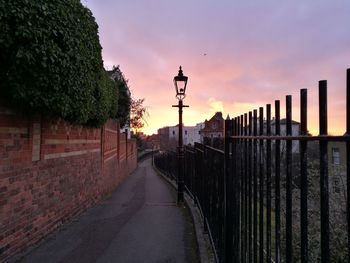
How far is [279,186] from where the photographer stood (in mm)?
2748

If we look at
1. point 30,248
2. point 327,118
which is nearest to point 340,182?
point 327,118

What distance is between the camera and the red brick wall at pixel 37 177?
6.54 meters

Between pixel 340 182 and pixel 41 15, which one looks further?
pixel 41 15

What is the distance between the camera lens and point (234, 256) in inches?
175

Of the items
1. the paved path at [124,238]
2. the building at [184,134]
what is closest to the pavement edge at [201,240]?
the paved path at [124,238]

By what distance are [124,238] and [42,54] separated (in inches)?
155

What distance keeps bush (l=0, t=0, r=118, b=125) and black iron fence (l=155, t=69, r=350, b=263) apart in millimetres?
2833

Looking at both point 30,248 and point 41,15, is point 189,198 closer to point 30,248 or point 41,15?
point 30,248

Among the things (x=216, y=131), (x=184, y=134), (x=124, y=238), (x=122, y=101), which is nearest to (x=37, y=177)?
(x=124, y=238)

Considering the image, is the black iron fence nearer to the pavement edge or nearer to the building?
the pavement edge

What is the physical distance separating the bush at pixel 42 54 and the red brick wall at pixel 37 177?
1.55 ft

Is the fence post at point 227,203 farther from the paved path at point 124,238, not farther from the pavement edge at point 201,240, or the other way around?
the paved path at point 124,238

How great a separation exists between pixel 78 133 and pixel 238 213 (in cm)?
780

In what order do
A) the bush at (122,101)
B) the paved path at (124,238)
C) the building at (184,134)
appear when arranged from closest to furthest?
the paved path at (124,238) < the bush at (122,101) < the building at (184,134)
